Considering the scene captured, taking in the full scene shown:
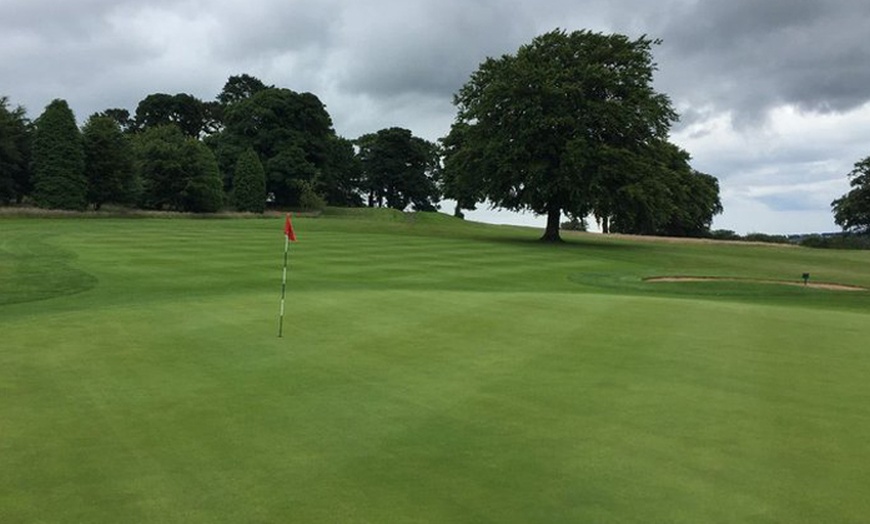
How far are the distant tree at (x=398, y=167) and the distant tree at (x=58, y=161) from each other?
62.3 m

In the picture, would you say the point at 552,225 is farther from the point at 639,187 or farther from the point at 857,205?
the point at 857,205

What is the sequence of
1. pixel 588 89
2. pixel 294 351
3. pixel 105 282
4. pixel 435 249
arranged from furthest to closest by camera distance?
1. pixel 588 89
2. pixel 435 249
3. pixel 105 282
4. pixel 294 351

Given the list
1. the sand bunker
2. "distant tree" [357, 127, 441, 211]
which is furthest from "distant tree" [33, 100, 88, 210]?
"distant tree" [357, 127, 441, 211]

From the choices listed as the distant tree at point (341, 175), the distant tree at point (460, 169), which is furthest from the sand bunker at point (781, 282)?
the distant tree at point (341, 175)

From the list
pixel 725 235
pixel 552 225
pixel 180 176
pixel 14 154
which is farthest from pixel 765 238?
→ pixel 14 154

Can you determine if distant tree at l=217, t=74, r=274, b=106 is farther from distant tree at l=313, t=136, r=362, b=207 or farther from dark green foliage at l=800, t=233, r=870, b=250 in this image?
dark green foliage at l=800, t=233, r=870, b=250

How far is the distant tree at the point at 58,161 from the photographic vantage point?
2211 inches

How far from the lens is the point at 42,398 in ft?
22.9

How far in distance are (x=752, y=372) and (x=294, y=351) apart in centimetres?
621

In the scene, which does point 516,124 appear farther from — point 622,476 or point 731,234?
point 731,234

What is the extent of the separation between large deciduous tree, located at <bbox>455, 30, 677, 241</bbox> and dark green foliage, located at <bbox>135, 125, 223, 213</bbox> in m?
33.5

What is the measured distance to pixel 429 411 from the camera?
671 cm

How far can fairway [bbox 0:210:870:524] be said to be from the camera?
465 cm

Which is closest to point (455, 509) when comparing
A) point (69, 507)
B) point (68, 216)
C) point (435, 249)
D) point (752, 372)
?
point (69, 507)
